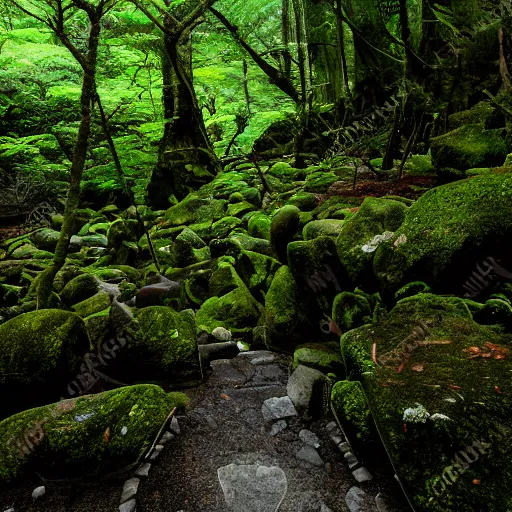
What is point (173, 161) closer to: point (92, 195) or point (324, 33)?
point (92, 195)

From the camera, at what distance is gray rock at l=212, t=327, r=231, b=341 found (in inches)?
214

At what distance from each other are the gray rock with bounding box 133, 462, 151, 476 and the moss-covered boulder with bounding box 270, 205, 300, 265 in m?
3.56

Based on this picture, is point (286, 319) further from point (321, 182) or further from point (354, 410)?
point (321, 182)

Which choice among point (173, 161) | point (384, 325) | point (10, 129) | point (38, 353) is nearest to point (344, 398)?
point (384, 325)

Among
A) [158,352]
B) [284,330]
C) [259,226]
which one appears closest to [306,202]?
[259,226]

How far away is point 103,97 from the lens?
859cm

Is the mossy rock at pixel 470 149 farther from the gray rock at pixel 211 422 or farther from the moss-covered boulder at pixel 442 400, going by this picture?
the gray rock at pixel 211 422

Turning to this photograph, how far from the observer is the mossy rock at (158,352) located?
424cm

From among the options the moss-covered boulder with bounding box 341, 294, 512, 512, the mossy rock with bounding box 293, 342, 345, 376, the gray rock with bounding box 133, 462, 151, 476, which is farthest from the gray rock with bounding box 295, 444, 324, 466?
the gray rock with bounding box 133, 462, 151, 476

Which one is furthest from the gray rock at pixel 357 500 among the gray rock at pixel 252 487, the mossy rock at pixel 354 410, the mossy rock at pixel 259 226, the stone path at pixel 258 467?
the mossy rock at pixel 259 226

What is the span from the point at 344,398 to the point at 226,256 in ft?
15.9

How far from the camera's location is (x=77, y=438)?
9.48 feet

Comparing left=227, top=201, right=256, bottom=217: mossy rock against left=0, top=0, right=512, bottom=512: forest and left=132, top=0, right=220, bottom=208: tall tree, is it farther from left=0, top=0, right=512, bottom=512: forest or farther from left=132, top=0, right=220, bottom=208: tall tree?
left=132, top=0, right=220, bottom=208: tall tree

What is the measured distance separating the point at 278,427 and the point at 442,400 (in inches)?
66.1
